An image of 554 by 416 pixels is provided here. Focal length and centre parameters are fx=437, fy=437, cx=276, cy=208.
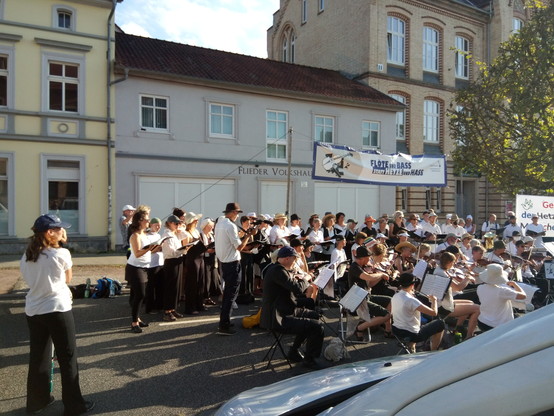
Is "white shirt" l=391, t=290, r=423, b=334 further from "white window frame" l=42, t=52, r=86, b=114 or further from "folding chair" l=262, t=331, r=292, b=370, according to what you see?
"white window frame" l=42, t=52, r=86, b=114

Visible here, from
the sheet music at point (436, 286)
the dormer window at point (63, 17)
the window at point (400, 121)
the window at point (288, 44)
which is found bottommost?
the sheet music at point (436, 286)

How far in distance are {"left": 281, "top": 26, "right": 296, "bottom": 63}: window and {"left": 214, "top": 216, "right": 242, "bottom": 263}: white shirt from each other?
27.0 meters

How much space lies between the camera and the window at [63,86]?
Answer: 15891mm

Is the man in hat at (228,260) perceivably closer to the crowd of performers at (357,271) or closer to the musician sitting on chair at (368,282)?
the crowd of performers at (357,271)

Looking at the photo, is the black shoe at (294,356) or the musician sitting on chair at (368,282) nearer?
the black shoe at (294,356)

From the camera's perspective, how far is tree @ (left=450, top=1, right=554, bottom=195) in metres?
12.9

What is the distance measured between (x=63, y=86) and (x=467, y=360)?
58.1ft

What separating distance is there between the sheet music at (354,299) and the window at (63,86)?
1402cm

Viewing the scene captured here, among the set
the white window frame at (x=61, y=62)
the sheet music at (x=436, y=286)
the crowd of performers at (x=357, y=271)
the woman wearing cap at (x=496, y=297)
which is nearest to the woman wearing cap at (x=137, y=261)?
the crowd of performers at (x=357, y=271)

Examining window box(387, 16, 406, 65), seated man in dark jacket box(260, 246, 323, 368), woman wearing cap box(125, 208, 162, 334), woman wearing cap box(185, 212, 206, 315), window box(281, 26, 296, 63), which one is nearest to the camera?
seated man in dark jacket box(260, 246, 323, 368)

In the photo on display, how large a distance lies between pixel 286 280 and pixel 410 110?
22.5 meters

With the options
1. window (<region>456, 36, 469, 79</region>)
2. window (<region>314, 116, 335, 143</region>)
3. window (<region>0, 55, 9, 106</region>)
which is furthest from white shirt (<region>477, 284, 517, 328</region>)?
window (<region>456, 36, 469, 79</region>)

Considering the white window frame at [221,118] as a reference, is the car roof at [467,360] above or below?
below

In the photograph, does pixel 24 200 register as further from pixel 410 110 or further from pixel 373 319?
pixel 410 110
